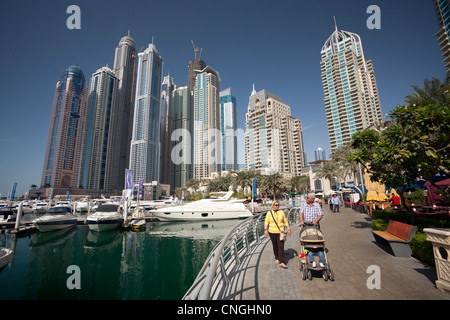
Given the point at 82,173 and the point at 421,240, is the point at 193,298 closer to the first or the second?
the point at 421,240

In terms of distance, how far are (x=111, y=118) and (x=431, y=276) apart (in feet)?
619

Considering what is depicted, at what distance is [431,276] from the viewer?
174 inches

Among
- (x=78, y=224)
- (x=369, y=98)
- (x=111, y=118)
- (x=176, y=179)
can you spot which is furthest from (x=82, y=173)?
(x=369, y=98)

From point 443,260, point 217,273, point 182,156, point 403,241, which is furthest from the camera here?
point 182,156

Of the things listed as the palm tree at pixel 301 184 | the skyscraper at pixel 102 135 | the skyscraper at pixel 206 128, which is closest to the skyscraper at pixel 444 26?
the palm tree at pixel 301 184

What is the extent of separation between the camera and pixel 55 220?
21.2m

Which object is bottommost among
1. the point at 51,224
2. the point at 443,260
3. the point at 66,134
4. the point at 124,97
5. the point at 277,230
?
the point at 51,224

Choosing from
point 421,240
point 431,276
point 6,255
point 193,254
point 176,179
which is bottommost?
point 193,254

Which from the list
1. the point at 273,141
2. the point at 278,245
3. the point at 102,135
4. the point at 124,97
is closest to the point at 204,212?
the point at 278,245

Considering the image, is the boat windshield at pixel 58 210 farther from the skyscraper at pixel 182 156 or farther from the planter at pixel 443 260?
the skyscraper at pixel 182 156

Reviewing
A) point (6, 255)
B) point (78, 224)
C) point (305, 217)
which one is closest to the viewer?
point (305, 217)

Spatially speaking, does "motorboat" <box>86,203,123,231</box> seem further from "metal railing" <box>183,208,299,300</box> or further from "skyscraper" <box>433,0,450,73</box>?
"skyscraper" <box>433,0,450,73</box>

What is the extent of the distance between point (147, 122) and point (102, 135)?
3562cm

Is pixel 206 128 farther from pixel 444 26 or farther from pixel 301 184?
pixel 444 26
